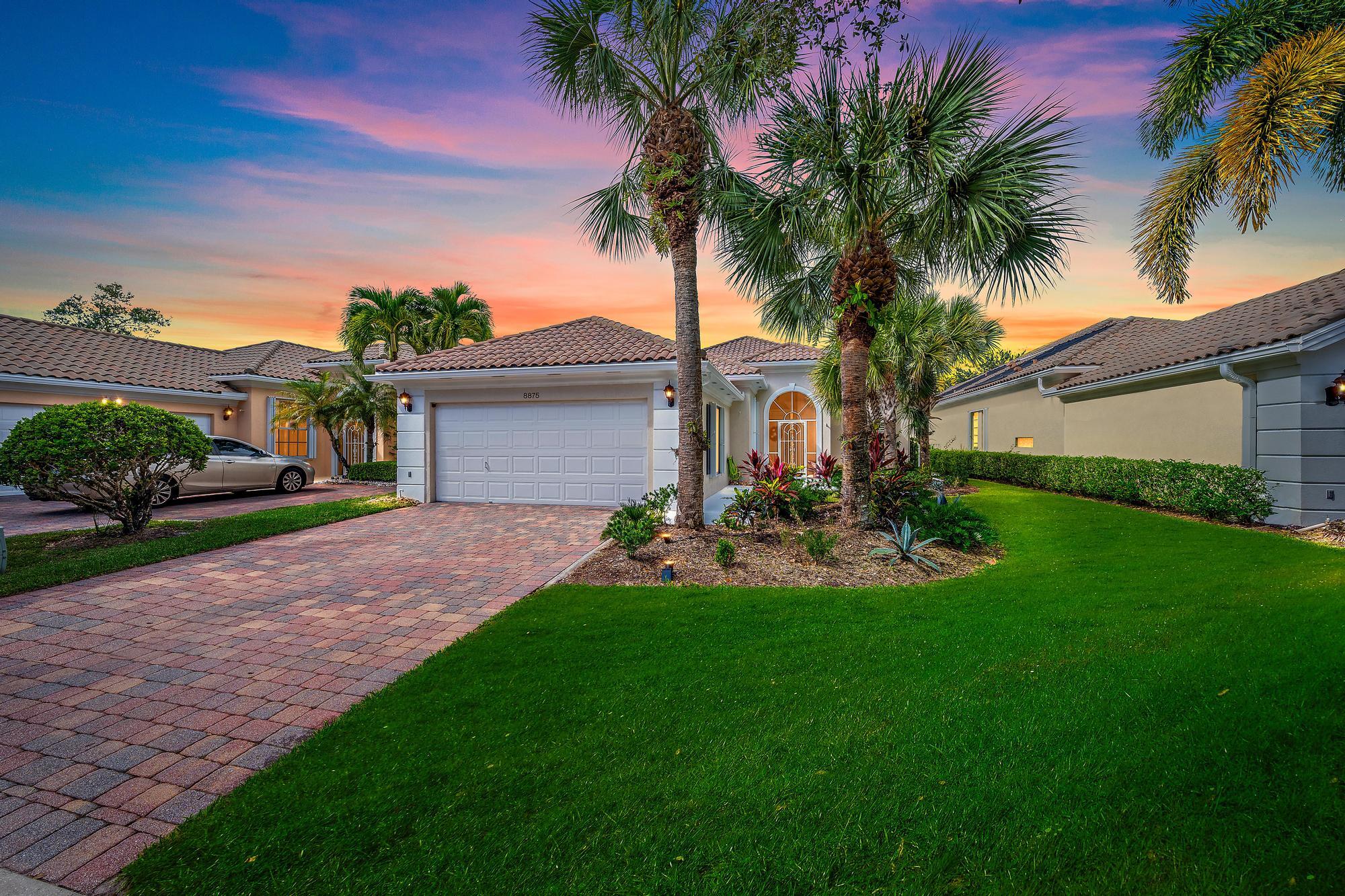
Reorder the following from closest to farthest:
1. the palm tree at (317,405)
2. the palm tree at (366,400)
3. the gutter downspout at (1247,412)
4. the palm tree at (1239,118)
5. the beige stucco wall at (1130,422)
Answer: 1. the palm tree at (1239,118)
2. the gutter downspout at (1247,412)
3. the beige stucco wall at (1130,422)
4. the palm tree at (317,405)
5. the palm tree at (366,400)

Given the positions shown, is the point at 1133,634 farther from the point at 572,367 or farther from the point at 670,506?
the point at 572,367

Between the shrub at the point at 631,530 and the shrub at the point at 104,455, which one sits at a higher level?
the shrub at the point at 104,455

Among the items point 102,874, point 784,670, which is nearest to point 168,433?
point 102,874

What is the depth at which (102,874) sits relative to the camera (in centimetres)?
215

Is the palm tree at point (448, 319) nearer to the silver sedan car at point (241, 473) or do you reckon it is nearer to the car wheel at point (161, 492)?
the silver sedan car at point (241, 473)

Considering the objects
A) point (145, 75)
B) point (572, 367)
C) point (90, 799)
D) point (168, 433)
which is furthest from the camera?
point (572, 367)

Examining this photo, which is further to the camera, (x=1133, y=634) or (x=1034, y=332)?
(x=1034, y=332)

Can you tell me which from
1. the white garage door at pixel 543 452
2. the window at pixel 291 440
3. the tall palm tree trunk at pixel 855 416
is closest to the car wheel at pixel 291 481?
the window at pixel 291 440

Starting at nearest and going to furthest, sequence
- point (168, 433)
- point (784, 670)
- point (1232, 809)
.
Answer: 1. point (1232, 809)
2. point (784, 670)
3. point (168, 433)

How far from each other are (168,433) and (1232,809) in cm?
1132

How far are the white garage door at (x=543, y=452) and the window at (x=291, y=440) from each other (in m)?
8.18

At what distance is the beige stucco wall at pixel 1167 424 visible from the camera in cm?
1026

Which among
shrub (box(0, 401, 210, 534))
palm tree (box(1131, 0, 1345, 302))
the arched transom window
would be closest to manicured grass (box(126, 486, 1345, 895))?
palm tree (box(1131, 0, 1345, 302))

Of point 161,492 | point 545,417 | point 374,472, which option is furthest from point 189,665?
point 374,472
